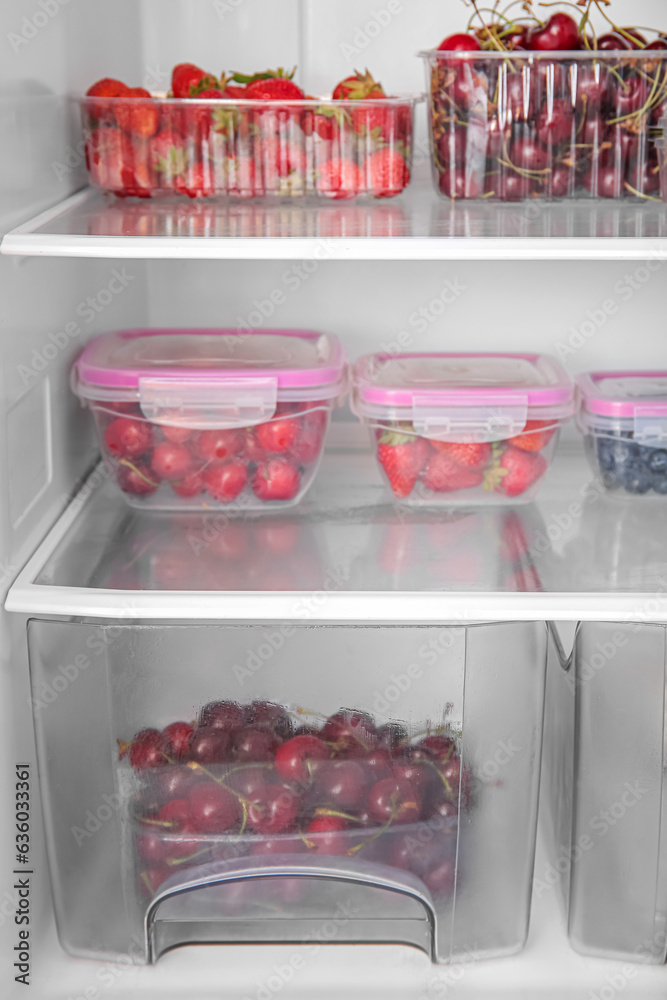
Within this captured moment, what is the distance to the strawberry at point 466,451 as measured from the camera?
125 cm

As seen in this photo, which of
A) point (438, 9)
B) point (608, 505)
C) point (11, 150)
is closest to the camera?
point (11, 150)

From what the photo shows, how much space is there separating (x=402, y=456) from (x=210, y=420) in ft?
0.77

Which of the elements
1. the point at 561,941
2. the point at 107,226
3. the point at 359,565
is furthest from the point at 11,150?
the point at 561,941

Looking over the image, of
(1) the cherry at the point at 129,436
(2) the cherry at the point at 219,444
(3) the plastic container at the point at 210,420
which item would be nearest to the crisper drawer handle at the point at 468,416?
(3) the plastic container at the point at 210,420

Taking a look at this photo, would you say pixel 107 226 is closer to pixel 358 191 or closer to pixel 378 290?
pixel 358 191

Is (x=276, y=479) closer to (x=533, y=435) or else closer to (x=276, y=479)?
(x=276, y=479)

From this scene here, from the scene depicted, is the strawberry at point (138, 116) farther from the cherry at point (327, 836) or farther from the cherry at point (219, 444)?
the cherry at point (327, 836)

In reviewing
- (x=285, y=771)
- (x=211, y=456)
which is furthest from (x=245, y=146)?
(x=285, y=771)

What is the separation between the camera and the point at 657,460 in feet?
4.27

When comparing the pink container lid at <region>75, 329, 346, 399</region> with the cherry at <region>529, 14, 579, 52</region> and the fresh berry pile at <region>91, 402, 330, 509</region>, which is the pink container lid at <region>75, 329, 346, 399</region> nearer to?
the fresh berry pile at <region>91, 402, 330, 509</region>

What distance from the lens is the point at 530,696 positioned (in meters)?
1.15

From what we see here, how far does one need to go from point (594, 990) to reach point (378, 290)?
98cm
